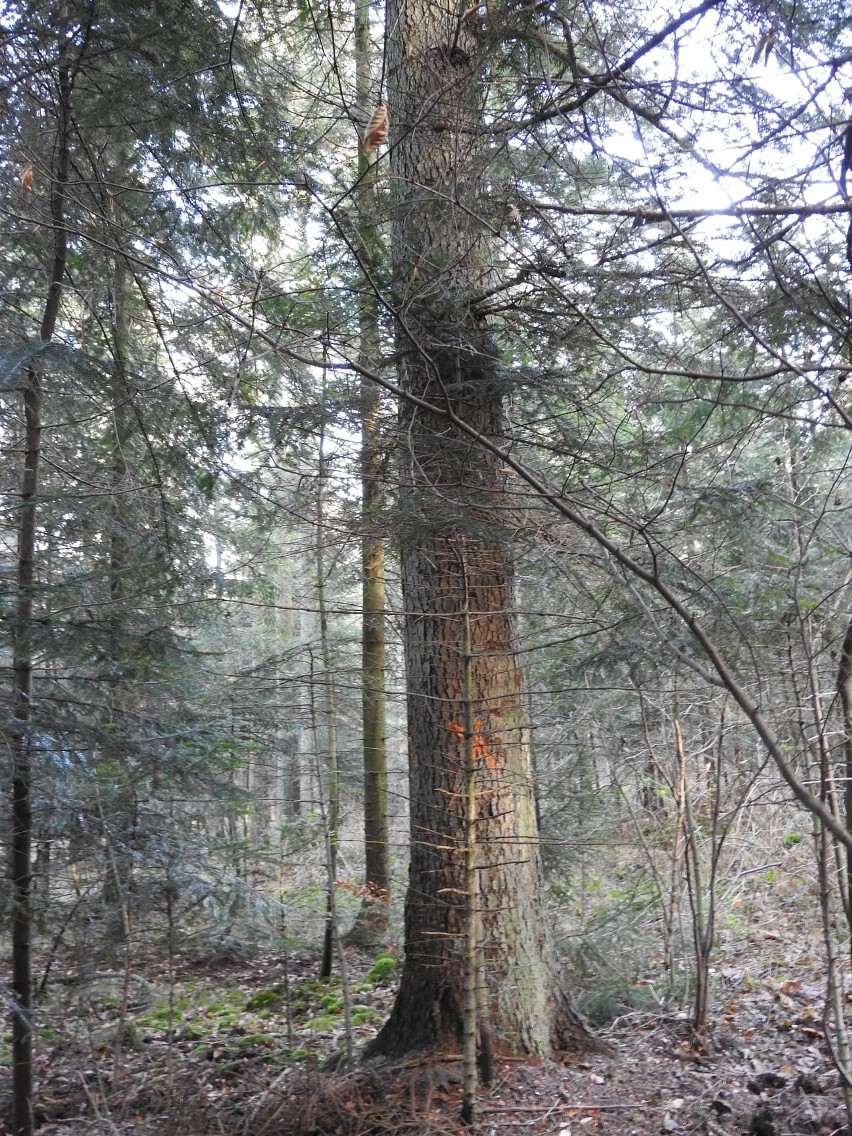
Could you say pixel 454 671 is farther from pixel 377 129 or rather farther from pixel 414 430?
pixel 377 129

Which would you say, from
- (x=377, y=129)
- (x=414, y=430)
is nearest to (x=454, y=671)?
(x=414, y=430)

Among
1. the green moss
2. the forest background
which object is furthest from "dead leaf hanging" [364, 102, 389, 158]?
the green moss

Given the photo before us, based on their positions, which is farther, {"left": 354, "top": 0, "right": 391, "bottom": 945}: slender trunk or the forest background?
{"left": 354, "top": 0, "right": 391, "bottom": 945}: slender trunk

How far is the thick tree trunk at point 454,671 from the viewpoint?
15.5 feet

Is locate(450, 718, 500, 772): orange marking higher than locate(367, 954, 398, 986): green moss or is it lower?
higher

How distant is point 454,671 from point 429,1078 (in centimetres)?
236

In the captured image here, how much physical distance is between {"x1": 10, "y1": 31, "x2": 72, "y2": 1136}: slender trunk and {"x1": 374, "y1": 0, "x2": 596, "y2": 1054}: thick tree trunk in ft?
6.75

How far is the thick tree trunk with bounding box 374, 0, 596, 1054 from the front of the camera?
4734 mm

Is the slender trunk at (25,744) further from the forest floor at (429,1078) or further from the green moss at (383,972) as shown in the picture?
the green moss at (383,972)

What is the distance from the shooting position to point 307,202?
3992 millimetres

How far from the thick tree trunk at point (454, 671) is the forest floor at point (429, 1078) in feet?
1.14

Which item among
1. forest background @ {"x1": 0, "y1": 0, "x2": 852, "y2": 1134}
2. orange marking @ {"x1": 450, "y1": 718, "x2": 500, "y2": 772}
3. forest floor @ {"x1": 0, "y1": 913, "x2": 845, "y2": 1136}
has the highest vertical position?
forest background @ {"x1": 0, "y1": 0, "x2": 852, "y2": 1134}

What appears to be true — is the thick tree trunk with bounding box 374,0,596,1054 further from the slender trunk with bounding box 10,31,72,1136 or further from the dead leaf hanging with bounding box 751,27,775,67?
the slender trunk with bounding box 10,31,72,1136

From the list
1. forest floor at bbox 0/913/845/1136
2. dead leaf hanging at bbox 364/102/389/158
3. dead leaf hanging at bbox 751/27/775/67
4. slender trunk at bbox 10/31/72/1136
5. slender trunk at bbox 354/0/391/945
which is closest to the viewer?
dead leaf hanging at bbox 751/27/775/67
